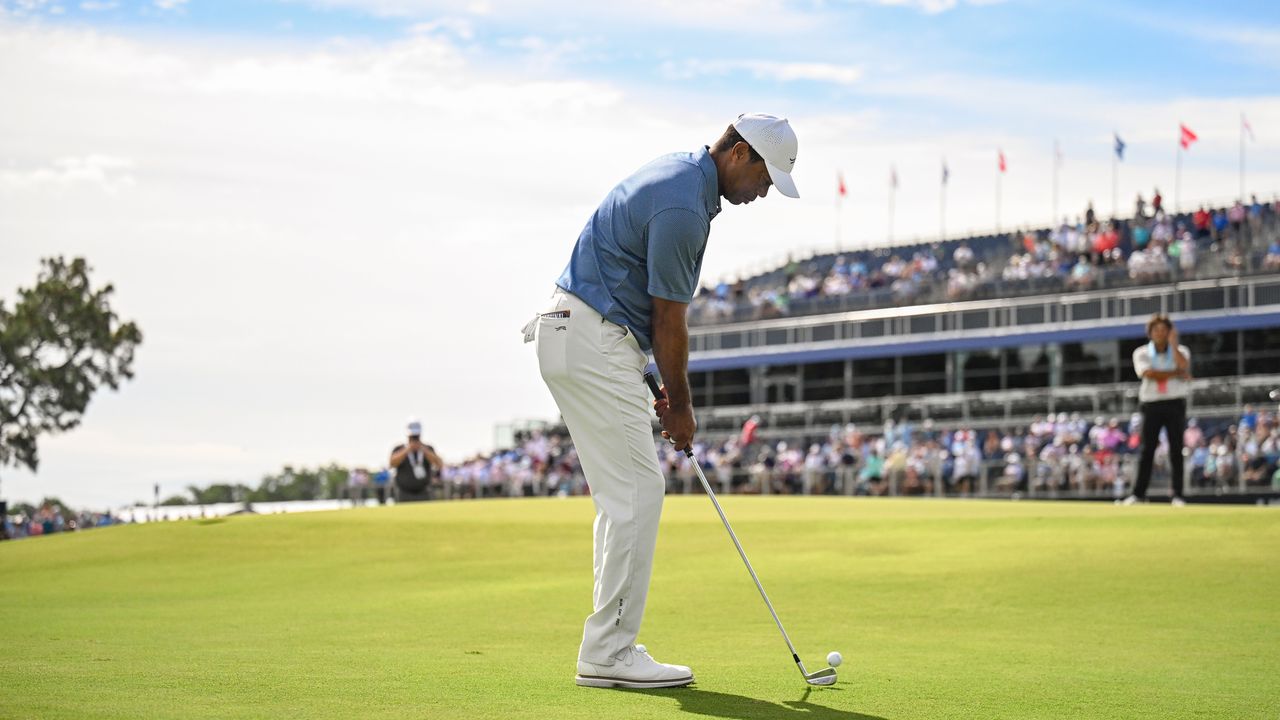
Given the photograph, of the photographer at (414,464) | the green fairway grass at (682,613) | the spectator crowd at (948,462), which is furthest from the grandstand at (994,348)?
the green fairway grass at (682,613)

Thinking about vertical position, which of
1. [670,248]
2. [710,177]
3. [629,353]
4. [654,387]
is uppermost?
[710,177]

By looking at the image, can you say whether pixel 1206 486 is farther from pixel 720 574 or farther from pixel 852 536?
pixel 720 574

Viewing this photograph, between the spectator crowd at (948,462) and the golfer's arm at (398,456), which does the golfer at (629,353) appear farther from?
the spectator crowd at (948,462)

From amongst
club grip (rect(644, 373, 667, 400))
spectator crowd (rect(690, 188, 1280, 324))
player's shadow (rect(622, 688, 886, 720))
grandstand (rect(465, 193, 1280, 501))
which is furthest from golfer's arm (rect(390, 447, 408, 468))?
spectator crowd (rect(690, 188, 1280, 324))

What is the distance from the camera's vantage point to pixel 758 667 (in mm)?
8492

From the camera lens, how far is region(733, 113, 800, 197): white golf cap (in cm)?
750

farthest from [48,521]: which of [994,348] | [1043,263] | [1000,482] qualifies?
[1043,263]

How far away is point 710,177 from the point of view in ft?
24.6

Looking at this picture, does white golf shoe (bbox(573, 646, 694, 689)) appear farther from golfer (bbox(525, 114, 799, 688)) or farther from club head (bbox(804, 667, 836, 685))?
club head (bbox(804, 667, 836, 685))

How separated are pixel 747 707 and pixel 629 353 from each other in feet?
5.79

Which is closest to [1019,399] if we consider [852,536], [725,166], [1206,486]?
[1206,486]

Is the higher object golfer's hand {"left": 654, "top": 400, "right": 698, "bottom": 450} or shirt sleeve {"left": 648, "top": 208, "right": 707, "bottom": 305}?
shirt sleeve {"left": 648, "top": 208, "right": 707, "bottom": 305}

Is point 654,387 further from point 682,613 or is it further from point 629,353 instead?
point 682,613

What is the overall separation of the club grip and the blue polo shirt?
196mm
